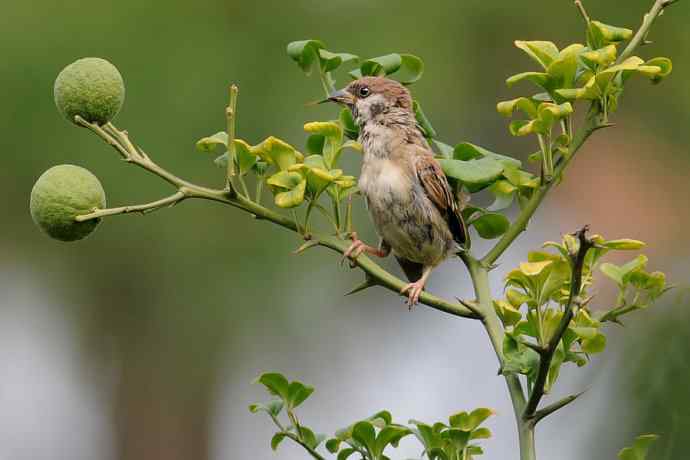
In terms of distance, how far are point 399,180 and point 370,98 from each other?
0.22 meters

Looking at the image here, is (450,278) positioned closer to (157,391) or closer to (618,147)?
(618,147)

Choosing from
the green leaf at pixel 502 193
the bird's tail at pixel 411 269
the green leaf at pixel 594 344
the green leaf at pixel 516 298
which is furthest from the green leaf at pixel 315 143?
the bird's tail at pixel 411 269

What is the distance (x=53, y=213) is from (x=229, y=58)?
3.53 m

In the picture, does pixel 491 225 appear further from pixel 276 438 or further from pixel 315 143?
pixel 276 438

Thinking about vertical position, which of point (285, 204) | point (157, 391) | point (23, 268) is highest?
point (285, 204)

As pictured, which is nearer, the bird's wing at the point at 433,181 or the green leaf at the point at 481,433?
the green leaf at the point at 481,433

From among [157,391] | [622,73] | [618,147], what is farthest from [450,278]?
[622,73]

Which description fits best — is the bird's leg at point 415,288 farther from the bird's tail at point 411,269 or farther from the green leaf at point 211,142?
the green leaf at point 211,142

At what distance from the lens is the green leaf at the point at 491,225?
1655 mm

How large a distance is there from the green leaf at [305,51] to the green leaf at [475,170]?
1.03 ft

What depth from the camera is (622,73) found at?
1.55m

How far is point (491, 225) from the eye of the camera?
5.49 feet

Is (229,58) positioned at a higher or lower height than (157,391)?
higher

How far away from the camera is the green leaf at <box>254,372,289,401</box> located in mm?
1554
